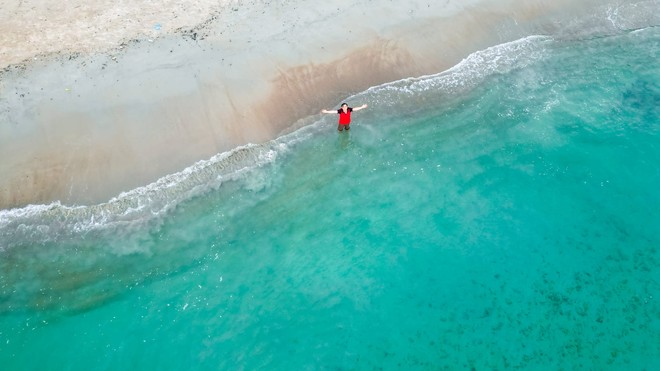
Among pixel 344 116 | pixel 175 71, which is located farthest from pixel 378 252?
pixel 175 71

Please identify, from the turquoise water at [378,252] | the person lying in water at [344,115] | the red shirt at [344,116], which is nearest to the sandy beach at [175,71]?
the turquoise water at [378,252]

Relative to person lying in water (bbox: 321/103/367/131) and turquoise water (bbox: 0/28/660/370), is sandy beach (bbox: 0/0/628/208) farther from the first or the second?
person lying in water (bbox: 321/103/367/131)

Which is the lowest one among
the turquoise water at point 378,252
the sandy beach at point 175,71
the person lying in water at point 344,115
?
the turquoise water at point 378,252

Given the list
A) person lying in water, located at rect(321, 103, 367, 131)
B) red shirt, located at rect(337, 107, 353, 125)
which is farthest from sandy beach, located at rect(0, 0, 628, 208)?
red shirt, located at rect(337, 107, 353, 125)

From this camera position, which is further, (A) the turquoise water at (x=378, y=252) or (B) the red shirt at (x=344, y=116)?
(B) the red shirt at (x=344, y=116)

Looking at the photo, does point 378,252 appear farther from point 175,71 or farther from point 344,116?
point 175,71

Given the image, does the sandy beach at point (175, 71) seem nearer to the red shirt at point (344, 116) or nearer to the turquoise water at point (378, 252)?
the turquoise water at point (378, 252)

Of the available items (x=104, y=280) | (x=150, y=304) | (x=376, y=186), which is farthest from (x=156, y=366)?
(x=376, y=186)

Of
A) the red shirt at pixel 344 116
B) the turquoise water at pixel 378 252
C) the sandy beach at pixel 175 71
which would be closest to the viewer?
the turquoise water at pixel 378 252

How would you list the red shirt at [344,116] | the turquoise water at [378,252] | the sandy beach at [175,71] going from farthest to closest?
the red shirt at [344,116], the sandy beach at [175,71], the turquoise water at [378,252]
